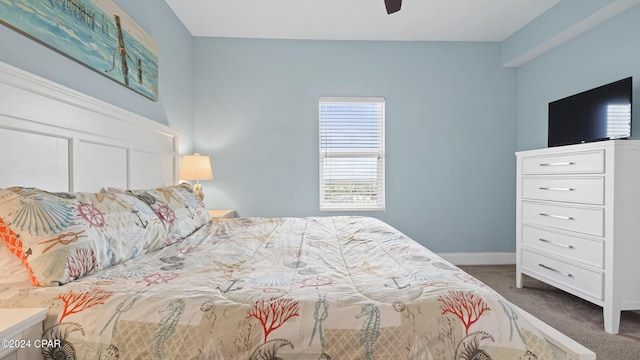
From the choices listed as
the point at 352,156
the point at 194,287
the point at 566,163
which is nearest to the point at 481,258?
the point at 566,163

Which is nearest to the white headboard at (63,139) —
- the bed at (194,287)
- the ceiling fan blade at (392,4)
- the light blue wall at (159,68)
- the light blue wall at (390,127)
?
the bed at (194,287)

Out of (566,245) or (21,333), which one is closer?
→ (21,333)

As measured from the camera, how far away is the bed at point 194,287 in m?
0.79

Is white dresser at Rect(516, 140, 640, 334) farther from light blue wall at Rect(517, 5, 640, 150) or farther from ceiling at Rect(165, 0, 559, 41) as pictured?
ceiling at Rect(165, 0, 559, 41)

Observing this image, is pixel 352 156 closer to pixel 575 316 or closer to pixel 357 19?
pixel 357 19

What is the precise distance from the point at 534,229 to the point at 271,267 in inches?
97.1

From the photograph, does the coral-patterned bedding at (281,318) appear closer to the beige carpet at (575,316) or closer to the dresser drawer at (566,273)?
the beige carpet at (575,316)

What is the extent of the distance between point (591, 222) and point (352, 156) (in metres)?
2.14

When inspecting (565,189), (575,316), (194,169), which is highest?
(194,169)

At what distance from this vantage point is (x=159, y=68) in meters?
2.54

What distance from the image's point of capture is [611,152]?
6.18 ft

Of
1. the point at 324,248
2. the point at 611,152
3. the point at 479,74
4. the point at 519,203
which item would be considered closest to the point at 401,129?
the point at 479,74

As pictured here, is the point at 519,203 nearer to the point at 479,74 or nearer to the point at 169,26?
the point at 479,74

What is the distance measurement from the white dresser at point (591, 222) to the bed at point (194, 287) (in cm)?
154
